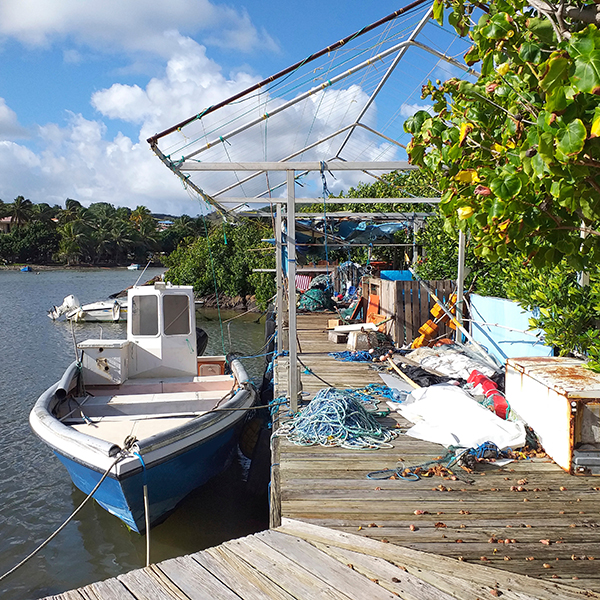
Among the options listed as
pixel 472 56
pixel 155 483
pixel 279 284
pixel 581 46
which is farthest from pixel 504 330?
pixel 581 46

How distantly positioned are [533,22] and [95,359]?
802 cm

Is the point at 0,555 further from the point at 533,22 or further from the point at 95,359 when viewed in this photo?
the point at 533,22

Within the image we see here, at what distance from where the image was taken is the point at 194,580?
3334 mm

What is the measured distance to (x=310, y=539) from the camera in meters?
3.63

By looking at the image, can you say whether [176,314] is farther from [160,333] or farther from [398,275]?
[398,275]

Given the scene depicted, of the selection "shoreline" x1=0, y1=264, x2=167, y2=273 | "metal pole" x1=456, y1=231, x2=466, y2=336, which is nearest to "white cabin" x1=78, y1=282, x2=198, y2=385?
"metal pole" x1=456, y1=231, x2=466, y2=336

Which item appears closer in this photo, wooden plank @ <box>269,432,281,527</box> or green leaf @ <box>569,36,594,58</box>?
green leaf @ <box>569,36,594,58</box>

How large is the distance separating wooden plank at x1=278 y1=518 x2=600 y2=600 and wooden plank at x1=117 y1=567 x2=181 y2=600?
0.93m

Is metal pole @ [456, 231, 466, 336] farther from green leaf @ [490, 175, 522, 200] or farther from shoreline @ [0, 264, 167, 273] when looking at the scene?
shoreline @ [0, 264, 167, 273]

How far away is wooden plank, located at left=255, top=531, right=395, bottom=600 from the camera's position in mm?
3062

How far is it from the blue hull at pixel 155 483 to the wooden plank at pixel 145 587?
2182 millimetres

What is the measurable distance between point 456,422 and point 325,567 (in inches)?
105

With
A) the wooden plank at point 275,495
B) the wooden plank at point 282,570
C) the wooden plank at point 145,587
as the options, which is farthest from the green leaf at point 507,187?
the wooden plank at point 145,587

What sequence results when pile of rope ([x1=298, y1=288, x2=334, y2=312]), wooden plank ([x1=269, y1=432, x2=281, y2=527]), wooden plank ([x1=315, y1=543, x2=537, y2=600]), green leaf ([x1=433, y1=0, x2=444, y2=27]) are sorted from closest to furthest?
wooden plank ([x1=315, y1=543, x2=537, y2=600]) → green leaf ([x1=433, y1=0, x2=444, y2=27]) → wooden plank ([x1=269, y1=432, x2=281, y2=527]) → pile of rope ([x1=298, y1=288, x2=334, y2=312])
